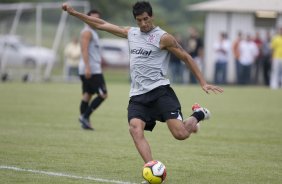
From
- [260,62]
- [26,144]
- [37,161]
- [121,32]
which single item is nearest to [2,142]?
[26,144]

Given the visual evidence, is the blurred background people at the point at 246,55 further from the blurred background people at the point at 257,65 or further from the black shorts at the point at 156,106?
the black shorts at the point at 156,106

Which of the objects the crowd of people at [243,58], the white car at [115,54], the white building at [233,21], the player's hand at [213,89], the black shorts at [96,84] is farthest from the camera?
the white car at [115,54]

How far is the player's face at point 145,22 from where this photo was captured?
9.33 meters

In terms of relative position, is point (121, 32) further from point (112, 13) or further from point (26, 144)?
point (112, 13)

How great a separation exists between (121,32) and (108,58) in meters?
50.1

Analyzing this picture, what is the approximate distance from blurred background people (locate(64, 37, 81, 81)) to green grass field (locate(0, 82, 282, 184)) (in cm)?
1191

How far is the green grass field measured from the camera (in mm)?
9328

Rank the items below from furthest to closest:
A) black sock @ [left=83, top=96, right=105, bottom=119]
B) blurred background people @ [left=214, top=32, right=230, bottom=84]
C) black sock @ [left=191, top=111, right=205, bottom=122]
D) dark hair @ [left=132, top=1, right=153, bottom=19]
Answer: blurred background people @ [left=214, top=32, right=230, bottom=84]
black sock @ [left=83, top=96, right=105, bottom=119]
black sock @ [left=191, top=111, right=205, bottom=122]
dark hair @ [left=132, top=1, right=153, bottom=19]

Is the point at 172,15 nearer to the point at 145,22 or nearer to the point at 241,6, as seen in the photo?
the point at 241,6

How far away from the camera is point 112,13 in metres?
56.3

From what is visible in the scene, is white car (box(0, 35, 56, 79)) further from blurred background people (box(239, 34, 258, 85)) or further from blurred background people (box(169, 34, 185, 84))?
blurred background people (box(239, 34, 258, 85))

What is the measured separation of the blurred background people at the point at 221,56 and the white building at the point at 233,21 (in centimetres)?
139

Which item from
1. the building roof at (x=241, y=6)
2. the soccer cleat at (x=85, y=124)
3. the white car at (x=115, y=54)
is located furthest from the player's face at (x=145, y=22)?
the white car at (x=115, y=54)

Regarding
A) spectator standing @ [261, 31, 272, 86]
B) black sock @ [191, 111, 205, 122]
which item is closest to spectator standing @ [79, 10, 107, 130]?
black sock @ [191, 111, 205, 122]
